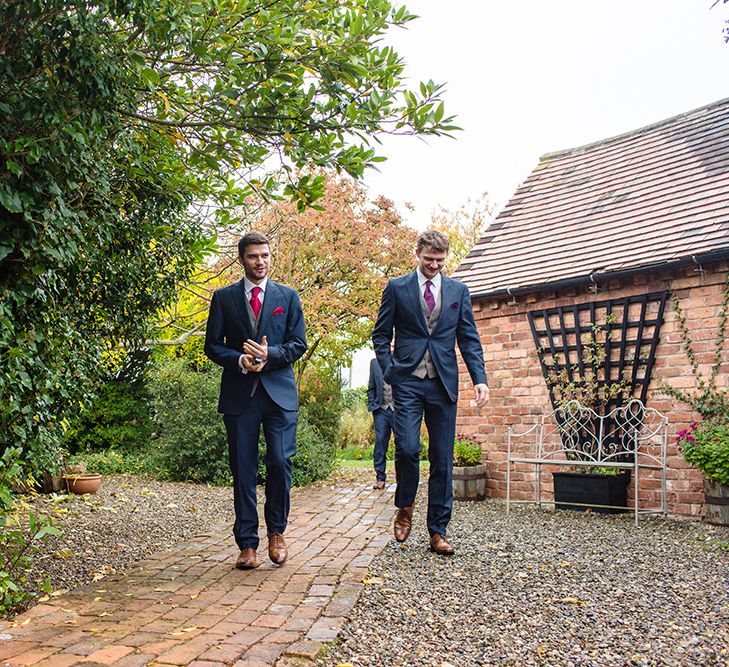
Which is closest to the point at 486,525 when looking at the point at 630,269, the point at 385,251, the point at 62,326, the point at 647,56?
the point at 630,269

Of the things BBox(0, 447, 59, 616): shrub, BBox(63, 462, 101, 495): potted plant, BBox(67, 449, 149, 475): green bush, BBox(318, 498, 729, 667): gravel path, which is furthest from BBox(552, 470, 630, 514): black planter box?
BBox(67, 449, 149, 475): green bush

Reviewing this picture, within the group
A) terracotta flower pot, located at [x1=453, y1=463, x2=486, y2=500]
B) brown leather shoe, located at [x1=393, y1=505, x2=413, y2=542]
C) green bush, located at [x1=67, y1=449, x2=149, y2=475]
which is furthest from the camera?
green bush, located at [x1=67, y1=449, x2=149, y2=475]

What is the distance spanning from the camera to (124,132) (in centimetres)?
439

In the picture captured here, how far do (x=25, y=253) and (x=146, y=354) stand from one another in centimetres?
983

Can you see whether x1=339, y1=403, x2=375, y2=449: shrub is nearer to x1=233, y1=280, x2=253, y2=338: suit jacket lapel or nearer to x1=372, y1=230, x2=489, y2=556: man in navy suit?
x1=372, y1=230, x2=489, y2=556: man in navy suit

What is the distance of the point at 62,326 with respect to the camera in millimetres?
4160

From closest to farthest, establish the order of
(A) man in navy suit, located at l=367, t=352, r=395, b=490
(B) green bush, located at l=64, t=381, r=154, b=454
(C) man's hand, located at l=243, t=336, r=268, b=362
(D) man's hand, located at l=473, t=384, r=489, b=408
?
1. (C) man's hand, located at l=243, t=336, r=268, b=362
2. (D) man's hand, located at l=473, t=384, r=489, b=408
3. (A) man in navy suit, located at l=367, t=352, r=395, b=490
4. (B) green bush, located at l=64, t=381, r=154, b=454

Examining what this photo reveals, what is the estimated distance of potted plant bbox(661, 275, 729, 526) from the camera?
6555 millimetres

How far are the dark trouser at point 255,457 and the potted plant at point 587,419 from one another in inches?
167

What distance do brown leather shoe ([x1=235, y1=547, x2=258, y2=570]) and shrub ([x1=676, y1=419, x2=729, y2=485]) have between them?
14.1ft

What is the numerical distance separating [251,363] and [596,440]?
5.08 meters

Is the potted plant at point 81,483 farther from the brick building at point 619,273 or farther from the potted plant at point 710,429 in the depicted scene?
the potted plant at point 710,429

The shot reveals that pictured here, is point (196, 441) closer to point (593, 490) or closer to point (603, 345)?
point (593, 490)

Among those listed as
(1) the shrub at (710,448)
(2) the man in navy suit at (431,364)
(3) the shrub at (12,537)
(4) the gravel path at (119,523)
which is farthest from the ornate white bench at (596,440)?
(3) the shrub at (12,537)
